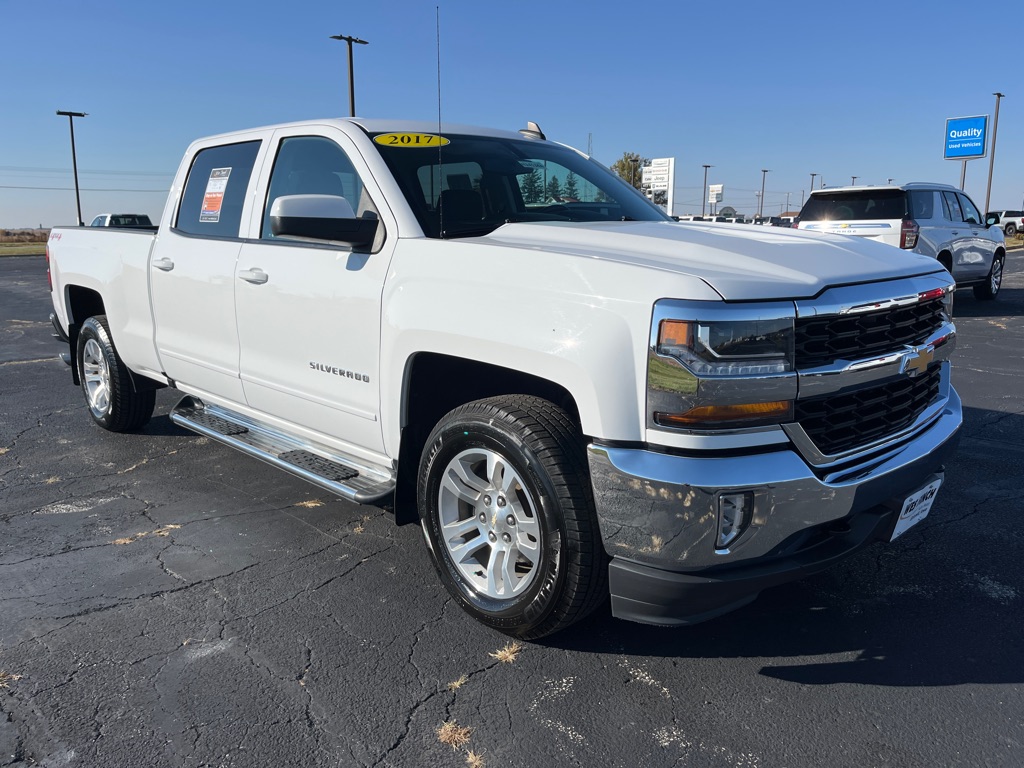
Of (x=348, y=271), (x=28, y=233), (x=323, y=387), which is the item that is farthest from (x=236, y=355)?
(x=28, y=233)

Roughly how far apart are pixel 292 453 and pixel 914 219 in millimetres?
10326

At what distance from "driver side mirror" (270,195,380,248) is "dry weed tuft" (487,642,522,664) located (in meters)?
1.69

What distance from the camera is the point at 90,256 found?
5.52m

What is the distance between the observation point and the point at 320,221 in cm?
314

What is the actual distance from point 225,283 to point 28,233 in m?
69.4

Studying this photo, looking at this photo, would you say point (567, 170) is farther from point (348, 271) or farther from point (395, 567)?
point (395, 567)

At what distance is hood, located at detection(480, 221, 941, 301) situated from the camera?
2465 millimetres

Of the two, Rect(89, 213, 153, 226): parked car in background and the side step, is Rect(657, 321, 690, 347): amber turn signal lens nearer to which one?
the side step

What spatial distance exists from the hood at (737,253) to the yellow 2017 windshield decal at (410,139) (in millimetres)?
702

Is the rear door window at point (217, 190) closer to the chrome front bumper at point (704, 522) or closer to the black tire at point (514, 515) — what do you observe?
the black tire at point (514, 515)

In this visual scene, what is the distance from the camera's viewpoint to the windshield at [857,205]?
11289 mm

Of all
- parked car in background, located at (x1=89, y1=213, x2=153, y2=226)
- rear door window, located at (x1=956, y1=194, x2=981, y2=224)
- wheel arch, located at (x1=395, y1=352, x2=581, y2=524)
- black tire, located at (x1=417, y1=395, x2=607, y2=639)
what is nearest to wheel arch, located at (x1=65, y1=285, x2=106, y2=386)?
wheel arch, located at (x1=395, y1=352, x2=581, y2=524)

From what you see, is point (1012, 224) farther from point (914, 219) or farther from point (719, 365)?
point (719, 365)

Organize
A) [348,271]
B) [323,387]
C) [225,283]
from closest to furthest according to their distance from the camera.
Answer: [348,271] < [323,387] < [225,283]
